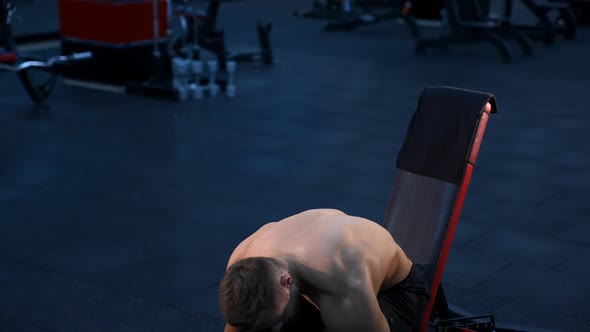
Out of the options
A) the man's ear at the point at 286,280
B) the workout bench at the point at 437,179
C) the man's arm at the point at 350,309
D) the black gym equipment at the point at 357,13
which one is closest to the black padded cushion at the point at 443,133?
the workout bench at the point at 437,179

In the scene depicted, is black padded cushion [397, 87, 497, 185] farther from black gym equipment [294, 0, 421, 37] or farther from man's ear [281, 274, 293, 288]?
black gym equipment [294, 0, 421, 37]

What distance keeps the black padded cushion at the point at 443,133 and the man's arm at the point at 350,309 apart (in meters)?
1.00

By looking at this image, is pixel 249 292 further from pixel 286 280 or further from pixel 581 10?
pixel 581 10

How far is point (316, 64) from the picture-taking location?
9336 millimetres

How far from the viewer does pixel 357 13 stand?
1255 cm

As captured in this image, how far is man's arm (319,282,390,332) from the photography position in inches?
94.0

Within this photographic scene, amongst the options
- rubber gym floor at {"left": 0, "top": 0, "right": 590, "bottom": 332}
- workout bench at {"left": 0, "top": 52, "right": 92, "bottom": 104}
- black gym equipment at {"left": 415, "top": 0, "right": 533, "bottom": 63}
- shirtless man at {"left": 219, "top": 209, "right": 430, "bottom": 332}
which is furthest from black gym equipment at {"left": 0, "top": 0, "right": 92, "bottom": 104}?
shirtless man at {"left": 219, "top": 209, "right": 430, "bottom": 332}

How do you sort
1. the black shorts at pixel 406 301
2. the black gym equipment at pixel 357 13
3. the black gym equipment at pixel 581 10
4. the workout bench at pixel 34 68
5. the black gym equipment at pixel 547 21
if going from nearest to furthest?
the black shorts at pixel 406 301
the workout bench at pixel 34 68
the black gym equipment at pixel 547 21
the black gym equipment at pixel 357 13
the black gym equipment at pixel 581 10

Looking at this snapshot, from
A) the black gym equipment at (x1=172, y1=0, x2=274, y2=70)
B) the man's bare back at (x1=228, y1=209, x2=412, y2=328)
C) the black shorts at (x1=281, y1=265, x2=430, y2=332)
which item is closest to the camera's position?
the man's bare back at (x1=228, y1=209, x2=412, y2=328)

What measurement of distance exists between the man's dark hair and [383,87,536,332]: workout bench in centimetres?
97

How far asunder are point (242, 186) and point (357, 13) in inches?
307

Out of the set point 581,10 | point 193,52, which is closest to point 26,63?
point 193,52

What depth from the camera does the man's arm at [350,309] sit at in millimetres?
2387

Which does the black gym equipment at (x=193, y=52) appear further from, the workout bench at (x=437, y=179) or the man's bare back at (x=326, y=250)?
the man's bare back at (x=326, y=250)
